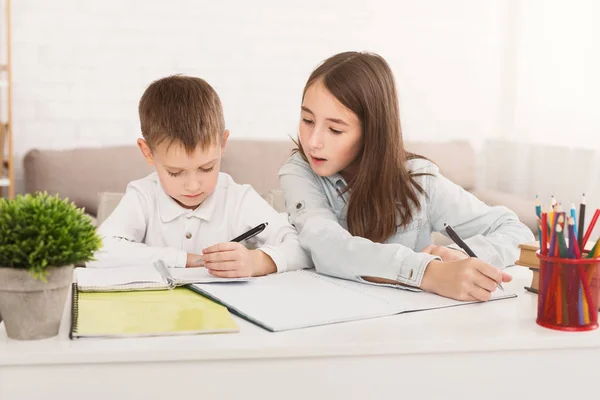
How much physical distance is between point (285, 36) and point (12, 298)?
2.65m

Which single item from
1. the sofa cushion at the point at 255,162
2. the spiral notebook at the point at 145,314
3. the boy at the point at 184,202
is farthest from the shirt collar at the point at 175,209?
the sofa cushion at the point at 255,162

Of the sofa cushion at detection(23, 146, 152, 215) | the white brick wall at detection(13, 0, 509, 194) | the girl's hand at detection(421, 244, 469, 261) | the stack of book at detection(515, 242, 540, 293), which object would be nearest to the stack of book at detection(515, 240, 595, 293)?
the stack of book at detection(515, 242, 540, 293)

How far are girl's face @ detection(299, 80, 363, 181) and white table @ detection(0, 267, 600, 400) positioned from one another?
54 centimetres

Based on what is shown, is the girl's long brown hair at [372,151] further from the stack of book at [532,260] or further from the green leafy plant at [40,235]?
the green leafy plant at [40,235]

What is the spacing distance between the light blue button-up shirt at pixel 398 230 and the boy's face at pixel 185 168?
170mm

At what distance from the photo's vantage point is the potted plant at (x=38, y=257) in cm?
79

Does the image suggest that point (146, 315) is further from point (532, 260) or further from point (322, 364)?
point (532, 260)

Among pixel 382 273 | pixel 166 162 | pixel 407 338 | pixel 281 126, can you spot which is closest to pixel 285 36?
pixel 281 126

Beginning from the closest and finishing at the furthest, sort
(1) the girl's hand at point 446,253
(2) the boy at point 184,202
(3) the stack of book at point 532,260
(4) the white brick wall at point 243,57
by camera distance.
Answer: (3) the stack of book at point 532,260 → (1) the girl's hand at point 446,253 → (2) the boy at point 184,202 → (4) the white brick wall at point 243,57

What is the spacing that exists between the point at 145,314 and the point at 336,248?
0.41m

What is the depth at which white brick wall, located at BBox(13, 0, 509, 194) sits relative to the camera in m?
3.03

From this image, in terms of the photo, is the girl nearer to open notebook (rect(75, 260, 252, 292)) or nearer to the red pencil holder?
open notebook (rect(75, 260, 252, 292))

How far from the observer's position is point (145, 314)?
932 millimetres

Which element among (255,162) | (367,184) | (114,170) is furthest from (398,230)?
(114,170)
